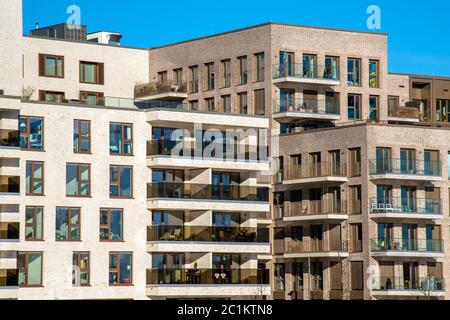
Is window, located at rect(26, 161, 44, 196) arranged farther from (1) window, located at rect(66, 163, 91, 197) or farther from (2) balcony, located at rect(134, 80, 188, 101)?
(2) balcony, located at rect(134, 80, 188, 101)

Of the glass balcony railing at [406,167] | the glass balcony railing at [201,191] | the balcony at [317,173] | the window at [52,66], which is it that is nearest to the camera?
the glass balcony railing at [201,191]

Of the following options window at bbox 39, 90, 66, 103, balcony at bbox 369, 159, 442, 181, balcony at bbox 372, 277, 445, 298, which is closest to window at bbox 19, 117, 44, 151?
window at bbox 39, 90, 66, 103

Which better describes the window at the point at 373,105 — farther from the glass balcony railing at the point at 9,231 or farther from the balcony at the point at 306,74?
the glass balcony railing at the point at 9,231

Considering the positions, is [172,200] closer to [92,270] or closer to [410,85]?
[92,270]

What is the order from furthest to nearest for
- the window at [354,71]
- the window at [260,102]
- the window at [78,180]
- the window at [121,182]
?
the window at [354,71]
the window at [260,102]
the window at [121,182]
the window at [78,180]

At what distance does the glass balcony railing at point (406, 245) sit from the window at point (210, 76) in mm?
19288

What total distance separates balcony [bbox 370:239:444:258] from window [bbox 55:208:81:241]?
21.3 meters

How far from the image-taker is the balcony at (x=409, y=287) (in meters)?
82.0

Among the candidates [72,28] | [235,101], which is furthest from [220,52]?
[72,28]

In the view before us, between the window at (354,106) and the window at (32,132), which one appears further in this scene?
the window at (354,106)

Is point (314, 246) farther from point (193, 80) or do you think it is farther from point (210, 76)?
point (193, 80)

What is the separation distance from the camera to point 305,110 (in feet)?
298

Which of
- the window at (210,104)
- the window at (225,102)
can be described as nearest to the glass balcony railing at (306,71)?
the window at (225,102)

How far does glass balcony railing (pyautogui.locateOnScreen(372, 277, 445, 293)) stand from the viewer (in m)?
82.2
